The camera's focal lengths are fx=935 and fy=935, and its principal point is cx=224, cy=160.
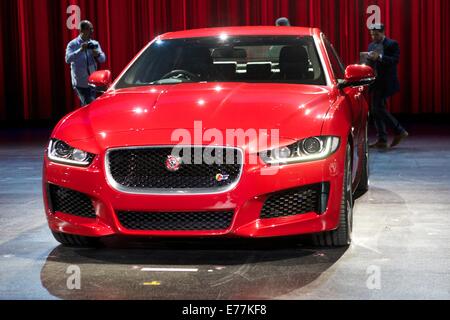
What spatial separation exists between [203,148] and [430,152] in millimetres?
7038

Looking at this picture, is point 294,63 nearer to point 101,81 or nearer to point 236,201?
point 101,81

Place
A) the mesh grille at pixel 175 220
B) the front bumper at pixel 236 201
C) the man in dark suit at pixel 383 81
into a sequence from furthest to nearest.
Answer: the man in dark suit at pixel 383 81 < the mesh grille at pixel 175 220 < the front bumper at pixel 236 201

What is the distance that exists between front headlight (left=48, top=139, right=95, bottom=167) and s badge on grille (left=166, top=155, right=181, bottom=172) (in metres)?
0.47

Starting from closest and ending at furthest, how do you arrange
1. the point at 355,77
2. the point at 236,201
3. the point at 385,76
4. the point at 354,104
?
1. the point at 236,201
2. the point at 355,77
3. the point at 354,104
4. the point at 385,76

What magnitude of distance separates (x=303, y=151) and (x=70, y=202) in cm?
146

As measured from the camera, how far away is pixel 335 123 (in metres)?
5.75

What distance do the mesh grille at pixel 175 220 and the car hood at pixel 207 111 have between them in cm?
48

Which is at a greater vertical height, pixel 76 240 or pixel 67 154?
pixel 67 154

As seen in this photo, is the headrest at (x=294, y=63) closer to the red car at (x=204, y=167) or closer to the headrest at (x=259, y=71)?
the headrest at (x=259, y=71)

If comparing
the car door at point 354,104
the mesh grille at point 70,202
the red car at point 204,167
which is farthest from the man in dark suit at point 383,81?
the mesh grille at point 70,202

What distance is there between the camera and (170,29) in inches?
745

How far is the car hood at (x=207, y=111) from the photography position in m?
5.59

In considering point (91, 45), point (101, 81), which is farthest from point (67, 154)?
point (91, 45)
